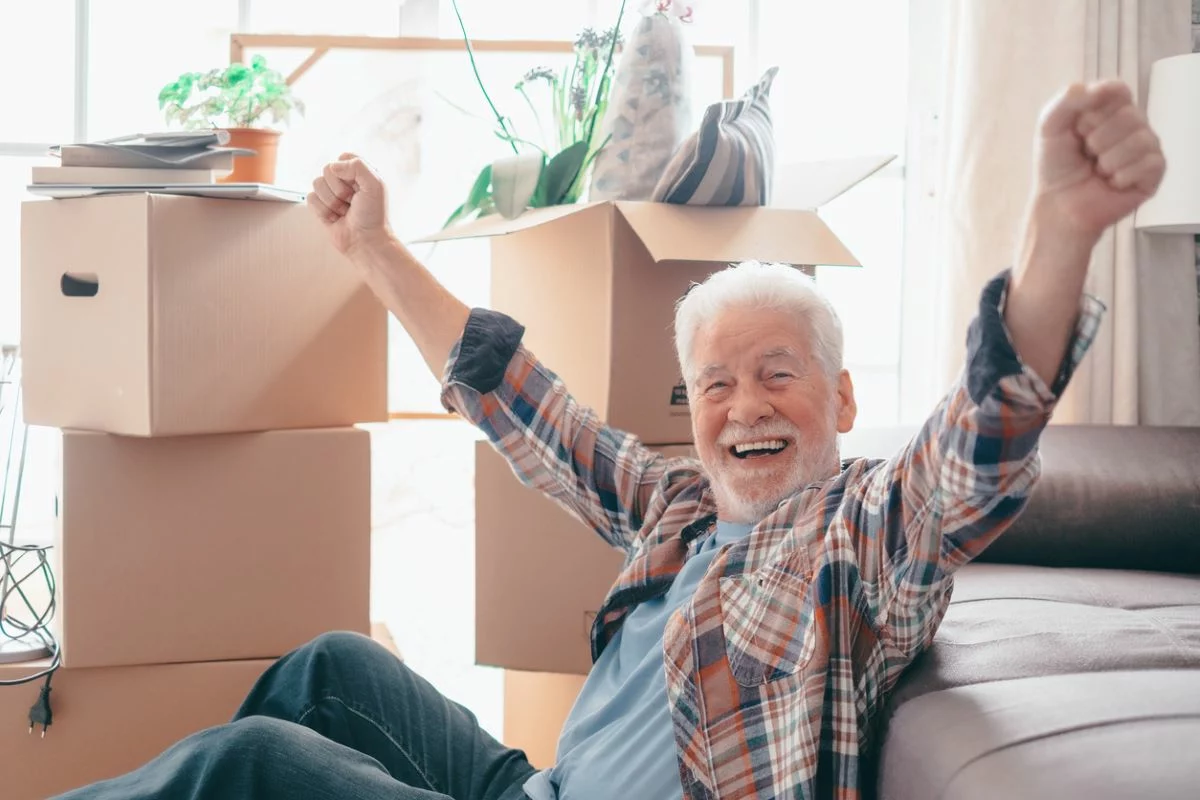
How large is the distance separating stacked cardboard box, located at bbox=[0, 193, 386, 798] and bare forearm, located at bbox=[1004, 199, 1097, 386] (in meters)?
1.09

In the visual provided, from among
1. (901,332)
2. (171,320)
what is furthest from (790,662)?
(901,332)

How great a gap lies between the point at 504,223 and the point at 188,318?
1.48 feet

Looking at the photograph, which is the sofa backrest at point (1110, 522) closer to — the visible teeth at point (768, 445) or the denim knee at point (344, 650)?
the visible teeth at point (768, 445)

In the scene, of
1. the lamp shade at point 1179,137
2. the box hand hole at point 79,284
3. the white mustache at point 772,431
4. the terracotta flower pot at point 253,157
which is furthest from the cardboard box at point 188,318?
the lamp shade at point 1179,137

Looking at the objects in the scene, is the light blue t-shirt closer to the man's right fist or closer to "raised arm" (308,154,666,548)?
"raised arm" (308,154,666,548)

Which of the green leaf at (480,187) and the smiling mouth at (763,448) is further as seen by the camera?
the green leaf at (480,187)

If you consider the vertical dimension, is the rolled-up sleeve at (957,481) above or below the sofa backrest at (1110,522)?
above

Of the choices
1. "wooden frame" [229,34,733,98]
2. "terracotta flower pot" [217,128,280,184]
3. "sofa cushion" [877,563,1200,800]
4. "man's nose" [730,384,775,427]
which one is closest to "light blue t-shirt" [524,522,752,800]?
"man's nose" [730,384,775,427]

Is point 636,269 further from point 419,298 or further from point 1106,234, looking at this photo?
point 1106,234

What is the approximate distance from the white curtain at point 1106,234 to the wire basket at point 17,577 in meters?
1.71

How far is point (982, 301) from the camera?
0.94 m

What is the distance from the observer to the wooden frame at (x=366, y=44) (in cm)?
244

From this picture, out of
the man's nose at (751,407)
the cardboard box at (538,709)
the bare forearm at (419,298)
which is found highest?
the bare forearm at (419,298)

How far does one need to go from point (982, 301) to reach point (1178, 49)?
5.86 ft
